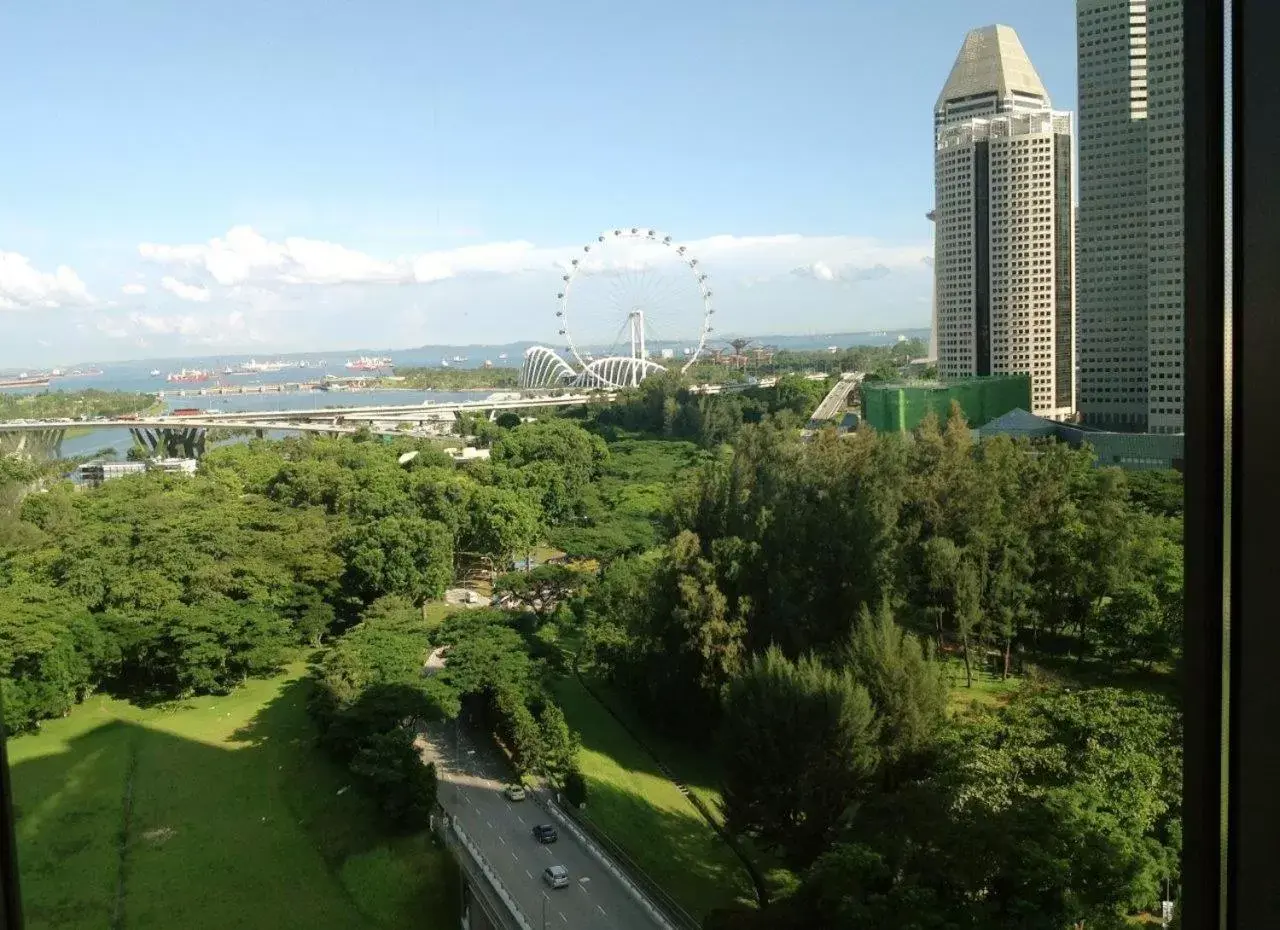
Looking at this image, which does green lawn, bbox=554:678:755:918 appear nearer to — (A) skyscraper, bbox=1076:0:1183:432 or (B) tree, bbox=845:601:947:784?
(B) tree, bbox=845:601:947:784

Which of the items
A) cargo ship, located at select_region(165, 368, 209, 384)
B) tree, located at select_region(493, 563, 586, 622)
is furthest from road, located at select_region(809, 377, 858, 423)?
cargo ship, located at select_region(165, 368, 209, 384)

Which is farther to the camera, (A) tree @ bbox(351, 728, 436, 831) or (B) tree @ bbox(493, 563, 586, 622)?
(B) tree @ bbox(493, 563, 586, 622)

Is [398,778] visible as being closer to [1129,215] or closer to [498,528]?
[1129,215]

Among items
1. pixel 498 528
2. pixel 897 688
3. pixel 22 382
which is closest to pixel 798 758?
pixel 897 688

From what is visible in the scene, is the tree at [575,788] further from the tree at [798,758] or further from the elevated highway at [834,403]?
the elevated highway at [834,403]

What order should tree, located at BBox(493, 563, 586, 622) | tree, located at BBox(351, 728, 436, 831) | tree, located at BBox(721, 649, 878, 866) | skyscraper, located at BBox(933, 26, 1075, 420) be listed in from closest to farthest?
tree, located at BBox(721, 649, 878, 866) < skyscraper, located at BBox(933, 26, 1075, 420) < tree, located at BBox(351, 728, 436, 831) < tree, located at BBox(493, 563, 586, 622)

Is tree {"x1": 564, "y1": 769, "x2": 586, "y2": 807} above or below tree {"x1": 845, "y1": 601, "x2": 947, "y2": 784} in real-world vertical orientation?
below

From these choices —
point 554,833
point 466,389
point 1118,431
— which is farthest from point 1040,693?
point 466,389

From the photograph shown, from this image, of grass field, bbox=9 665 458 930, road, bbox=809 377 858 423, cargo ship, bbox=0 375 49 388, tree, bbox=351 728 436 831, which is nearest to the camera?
cargo ship, bbox=0 375 49 388
